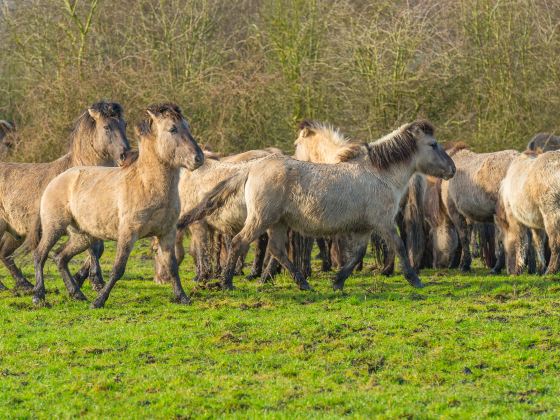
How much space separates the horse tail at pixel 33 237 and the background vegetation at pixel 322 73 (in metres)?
8.96

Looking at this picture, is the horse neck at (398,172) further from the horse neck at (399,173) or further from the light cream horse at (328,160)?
the light cream horse at (328,160)

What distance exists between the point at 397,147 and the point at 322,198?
1378 millimetres

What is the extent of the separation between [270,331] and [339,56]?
46.1 feet

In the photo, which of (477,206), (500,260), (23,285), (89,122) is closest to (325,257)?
(477,206)

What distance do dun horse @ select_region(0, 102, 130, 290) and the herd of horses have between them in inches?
0.7

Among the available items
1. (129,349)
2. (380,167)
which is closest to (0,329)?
(129,349)

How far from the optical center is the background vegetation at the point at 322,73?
21344 millimetres

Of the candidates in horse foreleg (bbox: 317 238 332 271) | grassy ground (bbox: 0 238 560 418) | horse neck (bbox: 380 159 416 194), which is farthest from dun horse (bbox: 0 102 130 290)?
horse foreleg (bbox: 317 238 332 271)

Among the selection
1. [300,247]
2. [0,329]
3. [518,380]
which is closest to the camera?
[518,380]

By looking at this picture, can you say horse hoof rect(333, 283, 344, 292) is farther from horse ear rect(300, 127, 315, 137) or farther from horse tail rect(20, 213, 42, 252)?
horse tail rect(20, 213, 42, 252)

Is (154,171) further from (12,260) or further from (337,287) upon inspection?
(12,260)

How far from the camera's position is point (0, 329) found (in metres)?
9.82

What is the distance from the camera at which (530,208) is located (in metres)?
12.9

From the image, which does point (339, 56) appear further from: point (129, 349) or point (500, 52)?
point (129, 349)
